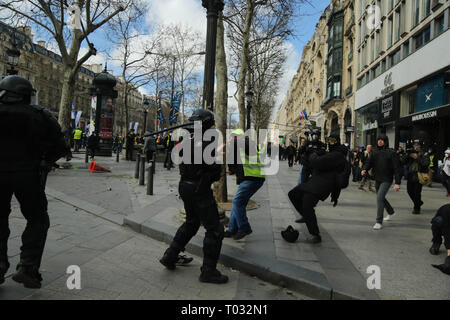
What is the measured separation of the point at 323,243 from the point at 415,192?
3816 millimetres

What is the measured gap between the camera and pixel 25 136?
2744 millimetres

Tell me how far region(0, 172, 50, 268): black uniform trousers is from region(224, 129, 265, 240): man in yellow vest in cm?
245

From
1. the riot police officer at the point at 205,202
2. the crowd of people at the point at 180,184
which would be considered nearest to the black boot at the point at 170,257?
the crowd of people at the point at 180,184

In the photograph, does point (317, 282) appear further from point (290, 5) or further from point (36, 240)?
point (290, 5)

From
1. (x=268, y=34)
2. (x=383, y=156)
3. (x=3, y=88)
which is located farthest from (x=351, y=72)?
(x=3, y=88)

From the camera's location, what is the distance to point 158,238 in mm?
4824

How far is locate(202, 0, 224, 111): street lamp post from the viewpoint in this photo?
17.3ft

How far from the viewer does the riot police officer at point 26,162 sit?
269 centimetres

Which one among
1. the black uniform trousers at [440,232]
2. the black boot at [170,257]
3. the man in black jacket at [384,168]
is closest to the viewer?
the black boot at [170,257]

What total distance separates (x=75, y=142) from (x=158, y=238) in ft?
70.9

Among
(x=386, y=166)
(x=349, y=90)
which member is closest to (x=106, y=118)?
(x=386, y=166)

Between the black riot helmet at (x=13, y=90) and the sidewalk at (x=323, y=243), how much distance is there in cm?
259

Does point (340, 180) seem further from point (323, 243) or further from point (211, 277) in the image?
point (211, 277)

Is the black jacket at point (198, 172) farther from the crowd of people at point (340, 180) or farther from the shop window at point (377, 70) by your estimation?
the shop window at point (377, 70)
